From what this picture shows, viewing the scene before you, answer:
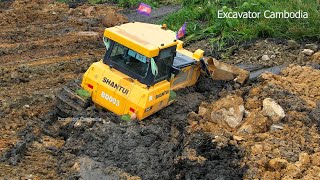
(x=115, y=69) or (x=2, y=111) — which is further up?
(x=115, y=69)

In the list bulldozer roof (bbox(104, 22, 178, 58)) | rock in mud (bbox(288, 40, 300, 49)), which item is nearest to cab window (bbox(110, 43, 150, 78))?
bulldozer roof (bbox(104, 22, 178, 58))

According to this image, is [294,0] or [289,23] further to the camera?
[294,0]

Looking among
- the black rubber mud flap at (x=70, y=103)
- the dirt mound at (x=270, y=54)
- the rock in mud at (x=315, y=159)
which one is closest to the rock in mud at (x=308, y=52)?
the dirt mound at (x=270, y=54)

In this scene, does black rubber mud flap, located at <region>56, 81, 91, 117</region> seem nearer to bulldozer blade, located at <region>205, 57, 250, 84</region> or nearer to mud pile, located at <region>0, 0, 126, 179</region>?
mud pile, located at <region>0, 0, 126, 179</region>

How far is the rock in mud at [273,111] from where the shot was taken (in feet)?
31.5

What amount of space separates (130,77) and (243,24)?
281 inches

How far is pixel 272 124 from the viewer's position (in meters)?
9.55

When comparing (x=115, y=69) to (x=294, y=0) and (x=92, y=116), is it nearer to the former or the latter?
(x=92, y=116)

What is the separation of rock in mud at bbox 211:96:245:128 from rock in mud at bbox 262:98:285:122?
490 mm

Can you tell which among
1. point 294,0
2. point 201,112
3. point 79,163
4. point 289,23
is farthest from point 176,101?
point 294,0

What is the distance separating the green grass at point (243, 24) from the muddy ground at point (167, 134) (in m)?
1.68

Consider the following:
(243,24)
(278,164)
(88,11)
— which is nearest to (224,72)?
(278,164)

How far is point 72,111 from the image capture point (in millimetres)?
9484

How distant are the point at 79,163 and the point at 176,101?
297 centimetres
